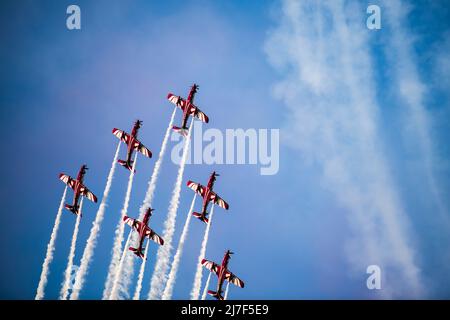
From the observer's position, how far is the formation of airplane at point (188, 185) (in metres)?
72.8

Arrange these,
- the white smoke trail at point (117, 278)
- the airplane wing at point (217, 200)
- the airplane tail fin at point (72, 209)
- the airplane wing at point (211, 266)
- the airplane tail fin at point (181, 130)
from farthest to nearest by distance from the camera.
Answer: the airplane tail fin at point (181, 130) < the airplane wing at point (217, 200) < the airplane tail fin at point (72, 209) < the airplane wing at point (211, 266) < the white smoke trail at point (117, 278)

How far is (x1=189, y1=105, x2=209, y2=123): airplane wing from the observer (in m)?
79.2

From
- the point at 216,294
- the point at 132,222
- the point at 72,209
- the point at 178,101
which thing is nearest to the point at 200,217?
the point at 132,222

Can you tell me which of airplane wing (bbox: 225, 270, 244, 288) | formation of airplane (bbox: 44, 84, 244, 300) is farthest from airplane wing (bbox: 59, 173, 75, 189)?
airplane wing (bbox: 225, 270, 244, 288)

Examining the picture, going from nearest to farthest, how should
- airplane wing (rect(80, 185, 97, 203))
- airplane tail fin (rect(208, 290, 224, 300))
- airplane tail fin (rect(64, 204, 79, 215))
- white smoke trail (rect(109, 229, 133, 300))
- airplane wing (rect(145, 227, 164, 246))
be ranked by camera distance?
white smoke trail (rect(109, 229, 133, 300))
airplane tail fin (rect(208, 290, 224, 300))
airplane wing (rect(145, 227, 164, 246))
airplane tail fin (rect(64, 204, 79, 215))
airplane wing (rect(80, 185, 97, 203))

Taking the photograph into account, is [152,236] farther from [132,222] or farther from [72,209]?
[72,209]

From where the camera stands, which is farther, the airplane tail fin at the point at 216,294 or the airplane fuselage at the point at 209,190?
the airplane fuselage at the point at 209,190

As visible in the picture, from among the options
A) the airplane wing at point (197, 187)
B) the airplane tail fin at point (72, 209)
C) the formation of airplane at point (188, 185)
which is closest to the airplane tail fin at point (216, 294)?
the formation of airplane at point (188, 185)

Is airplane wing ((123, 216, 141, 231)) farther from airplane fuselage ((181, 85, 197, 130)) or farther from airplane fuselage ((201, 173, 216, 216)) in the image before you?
airplane fuselage ((181, 85, 197, 130))

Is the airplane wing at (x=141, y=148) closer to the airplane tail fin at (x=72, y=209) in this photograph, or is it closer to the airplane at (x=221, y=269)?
the airplane tail fin at (x=72, y=209)
